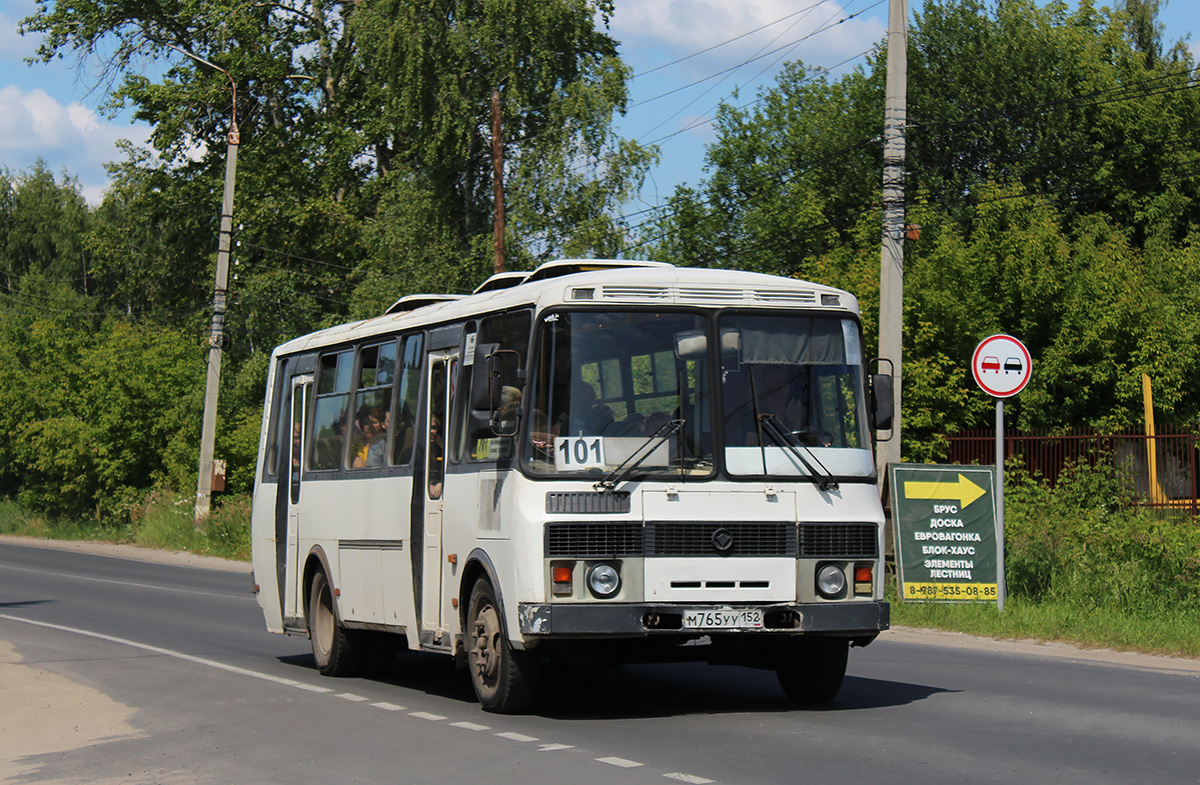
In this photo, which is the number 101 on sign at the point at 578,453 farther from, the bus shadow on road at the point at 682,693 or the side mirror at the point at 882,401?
the side mirror at the point at 882,401

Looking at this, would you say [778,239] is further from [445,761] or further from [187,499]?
[445,761]

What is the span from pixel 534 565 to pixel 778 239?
3771 centimetres

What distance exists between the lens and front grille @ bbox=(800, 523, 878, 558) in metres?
10.3

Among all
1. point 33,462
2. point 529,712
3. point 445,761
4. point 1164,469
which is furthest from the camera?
point 33,462

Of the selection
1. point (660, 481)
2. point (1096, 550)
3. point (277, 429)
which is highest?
point (277, 429)

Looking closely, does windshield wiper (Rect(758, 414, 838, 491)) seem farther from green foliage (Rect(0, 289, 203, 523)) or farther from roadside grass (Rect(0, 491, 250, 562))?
green foliage (Rect(0, 289, 203, 523))

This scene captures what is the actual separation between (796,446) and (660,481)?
1.00m

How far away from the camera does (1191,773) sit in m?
8.11

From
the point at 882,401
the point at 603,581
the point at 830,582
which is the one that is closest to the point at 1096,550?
the point at 882,401

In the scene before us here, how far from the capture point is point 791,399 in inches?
415

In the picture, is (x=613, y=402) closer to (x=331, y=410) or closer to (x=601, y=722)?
(x=601, y=722)

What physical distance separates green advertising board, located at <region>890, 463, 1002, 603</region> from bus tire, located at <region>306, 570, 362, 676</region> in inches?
288

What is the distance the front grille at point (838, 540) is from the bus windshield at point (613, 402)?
806 mm

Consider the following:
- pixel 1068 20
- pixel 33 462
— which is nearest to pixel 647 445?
pixel 1068 20
